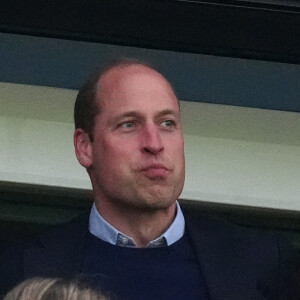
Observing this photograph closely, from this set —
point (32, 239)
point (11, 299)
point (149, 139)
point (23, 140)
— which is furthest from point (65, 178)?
point (11, 299)

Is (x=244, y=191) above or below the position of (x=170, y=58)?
below

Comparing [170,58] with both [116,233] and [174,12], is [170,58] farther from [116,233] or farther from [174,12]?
[116,233]

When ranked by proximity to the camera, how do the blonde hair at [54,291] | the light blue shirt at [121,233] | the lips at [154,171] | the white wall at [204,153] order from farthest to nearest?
the white wall at [204,153], the light blue shirt at [121,233], the lips at [154,171], the blonde hair at [54,291]

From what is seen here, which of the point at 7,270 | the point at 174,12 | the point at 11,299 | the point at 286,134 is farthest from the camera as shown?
the point at 286,134

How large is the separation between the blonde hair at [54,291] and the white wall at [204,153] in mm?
1012

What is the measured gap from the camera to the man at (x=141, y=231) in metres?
2.27

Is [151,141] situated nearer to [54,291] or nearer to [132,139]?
[132,139]

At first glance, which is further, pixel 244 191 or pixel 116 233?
pixel 244 191

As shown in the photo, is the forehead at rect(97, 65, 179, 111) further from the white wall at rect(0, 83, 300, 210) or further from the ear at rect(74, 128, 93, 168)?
the white wall at rect(0, 83, 300, 210)

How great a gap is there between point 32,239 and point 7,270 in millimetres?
112

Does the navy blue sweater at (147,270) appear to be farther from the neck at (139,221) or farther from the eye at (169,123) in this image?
the eye at (169,123)

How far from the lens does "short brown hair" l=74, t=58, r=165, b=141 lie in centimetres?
239

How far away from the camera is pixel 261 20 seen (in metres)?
2.16

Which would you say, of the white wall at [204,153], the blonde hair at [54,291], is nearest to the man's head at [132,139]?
the white wall at [204,153]
